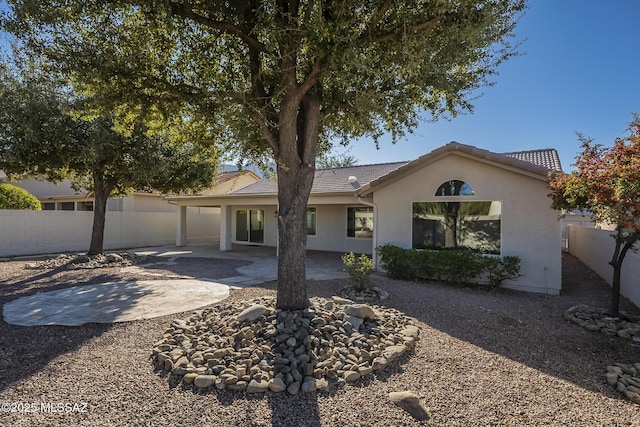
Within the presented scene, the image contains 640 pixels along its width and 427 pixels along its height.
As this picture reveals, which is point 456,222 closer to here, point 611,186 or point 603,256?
point 611,186

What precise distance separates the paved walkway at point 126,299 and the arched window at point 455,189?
401 cm

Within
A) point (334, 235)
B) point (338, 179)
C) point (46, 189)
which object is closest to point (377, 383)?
point (338, 179)

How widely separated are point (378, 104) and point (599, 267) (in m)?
10.3

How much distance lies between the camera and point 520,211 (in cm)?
902

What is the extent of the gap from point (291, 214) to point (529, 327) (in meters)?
4.77

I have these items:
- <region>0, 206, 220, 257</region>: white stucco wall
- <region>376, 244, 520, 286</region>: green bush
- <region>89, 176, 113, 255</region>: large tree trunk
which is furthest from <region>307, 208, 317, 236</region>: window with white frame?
<region>89, 176, 113, 255</region>: large tree trunk

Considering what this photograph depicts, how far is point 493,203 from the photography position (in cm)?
938

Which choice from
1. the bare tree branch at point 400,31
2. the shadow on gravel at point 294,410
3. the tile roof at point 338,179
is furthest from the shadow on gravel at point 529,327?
the tile roof at point 338,179

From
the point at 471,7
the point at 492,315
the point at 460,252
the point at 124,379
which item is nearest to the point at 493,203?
the point at 460,252

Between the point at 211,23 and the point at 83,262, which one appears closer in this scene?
the point at 211,23

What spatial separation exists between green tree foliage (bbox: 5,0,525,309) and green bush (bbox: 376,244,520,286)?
4.27 meters

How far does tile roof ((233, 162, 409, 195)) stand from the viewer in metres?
14.7

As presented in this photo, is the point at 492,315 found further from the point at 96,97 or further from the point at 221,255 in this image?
the point at 221,255

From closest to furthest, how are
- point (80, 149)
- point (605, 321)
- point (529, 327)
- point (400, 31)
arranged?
point (400, 31) → point (529, 327) → point (605, 321) → point (80, 149)
